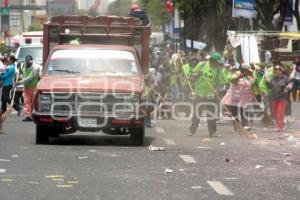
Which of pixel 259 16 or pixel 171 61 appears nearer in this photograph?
pixel 171 61

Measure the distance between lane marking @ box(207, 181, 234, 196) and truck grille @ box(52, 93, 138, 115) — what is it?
438 centimetres

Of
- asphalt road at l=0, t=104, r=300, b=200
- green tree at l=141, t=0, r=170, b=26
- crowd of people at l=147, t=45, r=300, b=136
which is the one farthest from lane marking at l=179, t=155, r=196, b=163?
A: green tree at l=141, t=0, r=170, b=26

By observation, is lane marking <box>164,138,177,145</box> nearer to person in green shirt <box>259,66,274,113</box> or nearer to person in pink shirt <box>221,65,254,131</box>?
person in pink shirt <box>221,65,254,131</box>

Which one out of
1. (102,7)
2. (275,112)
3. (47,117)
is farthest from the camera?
(102,7)

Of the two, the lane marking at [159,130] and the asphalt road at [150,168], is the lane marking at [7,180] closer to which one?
the asphalt road at [150,168]

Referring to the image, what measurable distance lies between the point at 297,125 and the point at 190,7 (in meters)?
39.7

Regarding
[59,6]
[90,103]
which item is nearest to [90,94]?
[90,103]

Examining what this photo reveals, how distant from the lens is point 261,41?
41625 mm

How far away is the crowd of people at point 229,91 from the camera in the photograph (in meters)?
18.1

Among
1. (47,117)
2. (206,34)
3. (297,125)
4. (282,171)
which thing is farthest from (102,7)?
(282,171)

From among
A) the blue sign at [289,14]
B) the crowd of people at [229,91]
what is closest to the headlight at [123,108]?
the crowd of people at [229,91]

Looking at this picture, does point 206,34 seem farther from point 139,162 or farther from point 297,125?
point 139,162

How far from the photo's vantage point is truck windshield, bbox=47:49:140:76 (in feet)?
52.6

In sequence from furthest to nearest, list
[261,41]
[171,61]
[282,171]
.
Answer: [261,41] → [171,61] → [282,171]
